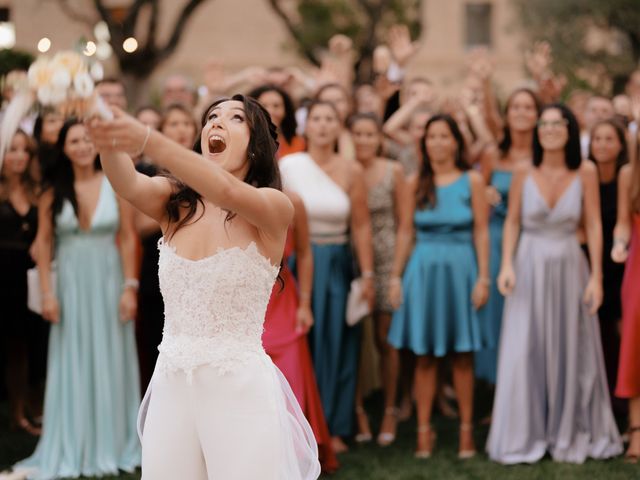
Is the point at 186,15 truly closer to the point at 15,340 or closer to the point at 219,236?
the point at 15,340

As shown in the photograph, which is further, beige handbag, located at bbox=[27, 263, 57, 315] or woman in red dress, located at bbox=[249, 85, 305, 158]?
woman in red dress, located at bbox=[249, 85, 305, 158]

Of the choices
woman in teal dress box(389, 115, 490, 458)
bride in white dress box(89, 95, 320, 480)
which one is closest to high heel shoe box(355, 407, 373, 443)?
woman in teal dress box(389, 115, 490, 458)

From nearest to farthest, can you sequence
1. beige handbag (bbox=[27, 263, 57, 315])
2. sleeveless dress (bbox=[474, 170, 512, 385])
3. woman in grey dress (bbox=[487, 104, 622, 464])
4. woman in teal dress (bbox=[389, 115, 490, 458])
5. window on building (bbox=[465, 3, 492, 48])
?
beige handbag (bbox=[27, 263, 57, 315]) → woman in grey dress (bbox=[487, 104, 622, 464]) → woman in teal dress (bbox=[389, 115, 490, 458]) → sleeveless dress (bbox=[474, 170, 512, 385]) → window on building (bbox=[465, 3, 492, 48])

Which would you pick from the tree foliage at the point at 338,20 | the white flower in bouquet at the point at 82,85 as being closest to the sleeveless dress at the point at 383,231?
the white flower in bouquet at the point at 82,85

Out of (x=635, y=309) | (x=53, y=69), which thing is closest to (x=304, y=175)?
(x=635, y=309)

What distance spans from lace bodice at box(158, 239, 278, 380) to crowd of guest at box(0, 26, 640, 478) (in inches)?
106

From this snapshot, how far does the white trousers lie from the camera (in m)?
3.52

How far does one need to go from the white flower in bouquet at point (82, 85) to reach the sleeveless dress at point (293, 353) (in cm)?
337

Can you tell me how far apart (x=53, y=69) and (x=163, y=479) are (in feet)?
4.41

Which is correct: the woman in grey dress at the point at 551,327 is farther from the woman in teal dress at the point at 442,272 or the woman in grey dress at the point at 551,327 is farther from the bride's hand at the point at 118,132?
the bride's hand at the point at 118,132

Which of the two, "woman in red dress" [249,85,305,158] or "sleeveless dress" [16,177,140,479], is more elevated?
"woman in red dress" [249,85,305,158]

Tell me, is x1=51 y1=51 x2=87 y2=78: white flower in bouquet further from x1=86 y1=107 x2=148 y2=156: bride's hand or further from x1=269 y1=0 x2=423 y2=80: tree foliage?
x1=269 y1=0 x2=423 y2=80: tree foliage

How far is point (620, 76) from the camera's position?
2156 centimetres

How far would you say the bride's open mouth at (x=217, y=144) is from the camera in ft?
12.1
